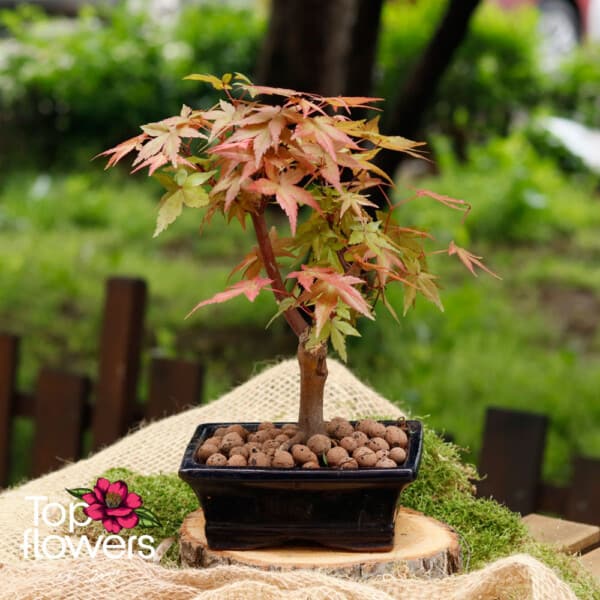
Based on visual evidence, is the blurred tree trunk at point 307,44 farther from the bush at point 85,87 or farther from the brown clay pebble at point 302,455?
the brown clay pebble at point 302,455

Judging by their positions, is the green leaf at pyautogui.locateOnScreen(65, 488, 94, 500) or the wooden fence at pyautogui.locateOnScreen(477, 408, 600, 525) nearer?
the green leaf at pyautogui.locateOnScreen(65, 488, 94, 500)

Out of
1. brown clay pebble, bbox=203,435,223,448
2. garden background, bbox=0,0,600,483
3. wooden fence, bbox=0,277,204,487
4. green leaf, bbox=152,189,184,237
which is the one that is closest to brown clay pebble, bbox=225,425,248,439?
brown clay pebble, bbox=203,435,223,448

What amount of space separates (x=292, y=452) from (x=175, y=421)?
2.09ft

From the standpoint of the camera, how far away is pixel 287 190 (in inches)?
54.3

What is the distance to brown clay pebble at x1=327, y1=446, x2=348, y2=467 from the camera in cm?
147

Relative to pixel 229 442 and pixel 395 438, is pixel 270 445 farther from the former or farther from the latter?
pixel 395 438

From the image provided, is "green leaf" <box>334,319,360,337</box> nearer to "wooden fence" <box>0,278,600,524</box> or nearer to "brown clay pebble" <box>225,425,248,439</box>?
"brown clay pebble" <box>225,425,248,439</box>

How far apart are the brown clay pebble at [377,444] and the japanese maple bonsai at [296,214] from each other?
0.15ft

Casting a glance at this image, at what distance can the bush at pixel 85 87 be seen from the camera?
6637 mm

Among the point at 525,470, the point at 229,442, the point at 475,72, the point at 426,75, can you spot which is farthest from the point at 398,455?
the point at 475,72

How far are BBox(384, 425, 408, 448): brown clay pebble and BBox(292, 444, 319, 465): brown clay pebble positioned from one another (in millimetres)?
131

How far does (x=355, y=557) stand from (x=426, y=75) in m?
2.32

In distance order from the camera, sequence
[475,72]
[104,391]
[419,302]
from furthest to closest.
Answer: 1. [475,72]
2. [419,302]
3. [104,391]

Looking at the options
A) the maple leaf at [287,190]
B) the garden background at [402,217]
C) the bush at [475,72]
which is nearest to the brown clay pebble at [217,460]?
the maple leaf at [287,190]
